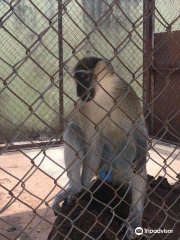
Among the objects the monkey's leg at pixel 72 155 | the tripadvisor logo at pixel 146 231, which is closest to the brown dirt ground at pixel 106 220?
the tripadvisor logo at pixel 146 231

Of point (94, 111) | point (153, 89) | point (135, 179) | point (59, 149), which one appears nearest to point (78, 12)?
point (153, 89)

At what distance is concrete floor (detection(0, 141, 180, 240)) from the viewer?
105 inches

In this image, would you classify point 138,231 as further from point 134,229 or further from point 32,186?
point 32,186

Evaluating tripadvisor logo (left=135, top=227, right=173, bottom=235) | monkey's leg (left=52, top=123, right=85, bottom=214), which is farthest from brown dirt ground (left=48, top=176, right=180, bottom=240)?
monkey's leg (left=52, top=123, right=85, bottom=214)

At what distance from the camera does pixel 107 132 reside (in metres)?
2.73

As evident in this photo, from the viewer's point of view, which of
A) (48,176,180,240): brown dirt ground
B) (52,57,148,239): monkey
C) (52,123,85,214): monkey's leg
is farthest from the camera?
(52,123,85,214): monkey's leg

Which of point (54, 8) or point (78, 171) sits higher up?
point (54, 8)

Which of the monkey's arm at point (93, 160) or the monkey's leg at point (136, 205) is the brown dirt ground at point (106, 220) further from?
the monkey's arm at point (93, 160)

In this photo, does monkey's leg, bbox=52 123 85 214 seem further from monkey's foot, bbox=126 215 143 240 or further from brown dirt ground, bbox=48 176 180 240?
monkey's foot, bbox=126 215 143 240

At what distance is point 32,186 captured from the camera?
402cm

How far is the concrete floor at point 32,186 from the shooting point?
105 inches

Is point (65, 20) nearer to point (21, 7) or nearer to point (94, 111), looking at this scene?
point (21, 7)

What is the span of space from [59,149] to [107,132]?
11.3ft

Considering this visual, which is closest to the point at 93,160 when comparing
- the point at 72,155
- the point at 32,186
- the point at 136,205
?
the point at 72,155
